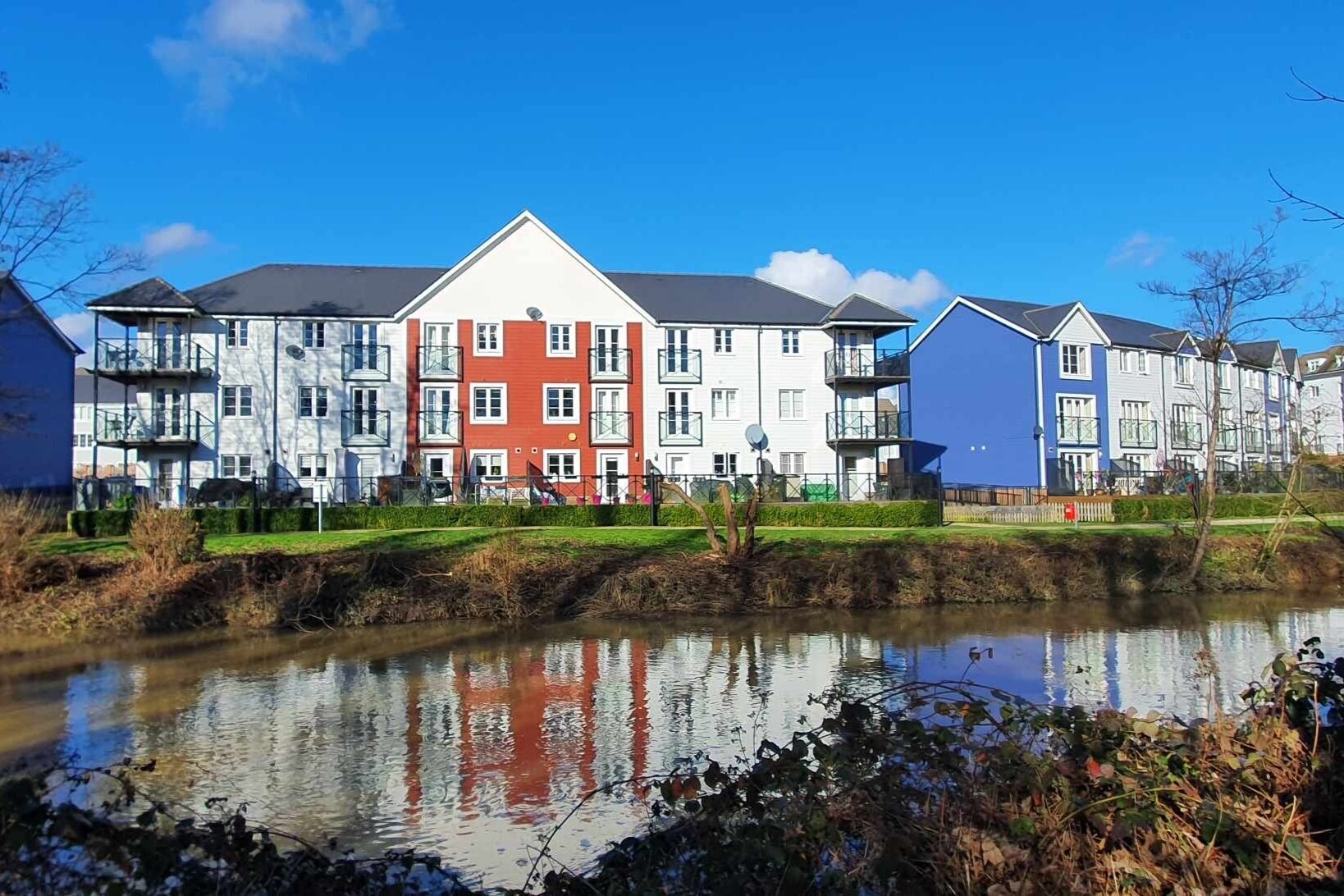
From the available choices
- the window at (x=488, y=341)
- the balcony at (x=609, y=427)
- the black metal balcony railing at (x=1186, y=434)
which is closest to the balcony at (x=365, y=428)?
the window at (x=488, y=341)

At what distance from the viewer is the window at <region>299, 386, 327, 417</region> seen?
128ft

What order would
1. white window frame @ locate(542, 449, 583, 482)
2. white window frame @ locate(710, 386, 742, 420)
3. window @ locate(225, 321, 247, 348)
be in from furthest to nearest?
1. white window frame @ locate(710, 386, 742, 420)
2. white window frame @ locate(542, 449, 583, 482)
3. window @ locate(225, 321, 247, 348)

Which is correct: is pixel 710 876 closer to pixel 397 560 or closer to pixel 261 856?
pixel 261 856

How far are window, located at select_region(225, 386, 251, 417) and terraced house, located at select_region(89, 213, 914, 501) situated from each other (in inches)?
2.6

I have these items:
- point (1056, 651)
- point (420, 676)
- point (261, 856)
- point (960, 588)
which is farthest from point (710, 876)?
Answer: point (960, 588)

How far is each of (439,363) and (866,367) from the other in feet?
60.1

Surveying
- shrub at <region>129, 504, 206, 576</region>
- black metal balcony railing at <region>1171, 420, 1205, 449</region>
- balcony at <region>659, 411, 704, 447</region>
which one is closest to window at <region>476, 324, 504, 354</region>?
balcony at <region>659, 411, 704, 447</region>

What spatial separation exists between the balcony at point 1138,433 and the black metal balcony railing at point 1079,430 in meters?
1.74

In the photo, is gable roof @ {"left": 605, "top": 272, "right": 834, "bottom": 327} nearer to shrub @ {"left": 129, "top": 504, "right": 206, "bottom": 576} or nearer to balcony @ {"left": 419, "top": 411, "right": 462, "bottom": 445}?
balcony @ {"left": 419, "top": 411, "right": 462, "bottom": 445}

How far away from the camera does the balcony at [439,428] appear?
128 ft

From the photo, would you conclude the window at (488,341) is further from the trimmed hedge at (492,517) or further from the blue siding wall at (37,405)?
the blue siding wall at (37,405)

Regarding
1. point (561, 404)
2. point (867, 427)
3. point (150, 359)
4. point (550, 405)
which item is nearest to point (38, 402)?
point (150, 359)

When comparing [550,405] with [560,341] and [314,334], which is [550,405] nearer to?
[560,341]

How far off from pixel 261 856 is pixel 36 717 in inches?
373
